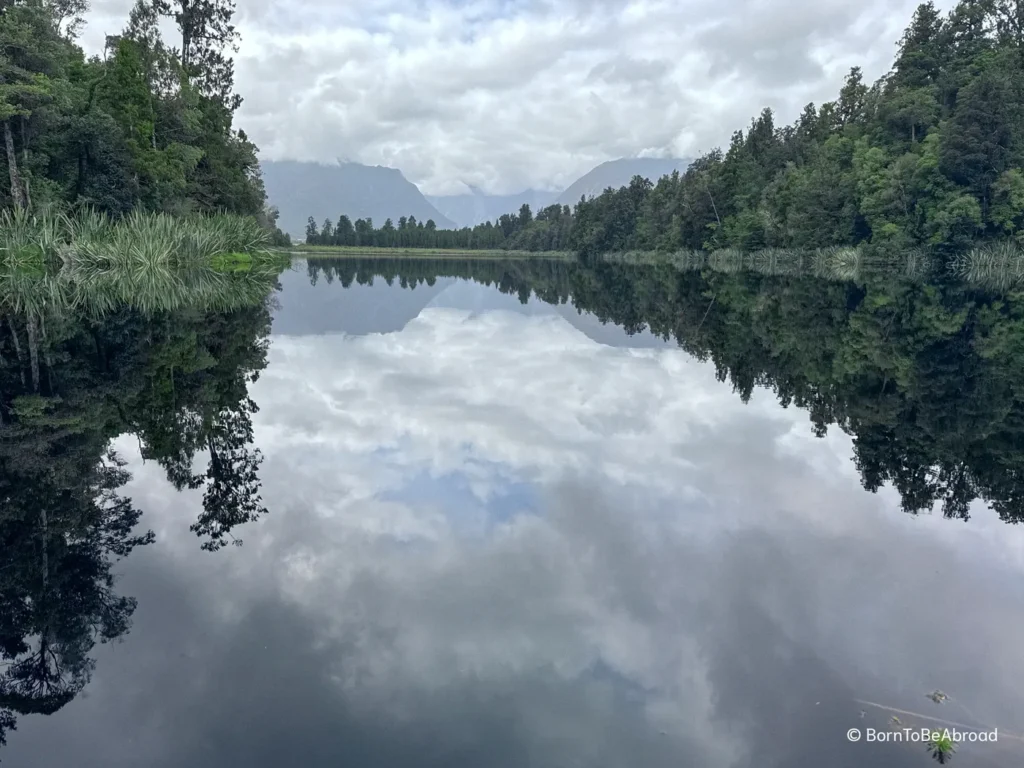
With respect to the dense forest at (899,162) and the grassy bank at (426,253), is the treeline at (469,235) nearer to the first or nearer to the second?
the grassy bank at (426,253)

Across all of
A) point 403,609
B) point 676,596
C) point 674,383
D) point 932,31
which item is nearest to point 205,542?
point 403,609

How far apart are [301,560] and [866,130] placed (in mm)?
70373

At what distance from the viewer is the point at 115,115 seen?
1289 inches

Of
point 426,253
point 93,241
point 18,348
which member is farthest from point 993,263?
point 426,253

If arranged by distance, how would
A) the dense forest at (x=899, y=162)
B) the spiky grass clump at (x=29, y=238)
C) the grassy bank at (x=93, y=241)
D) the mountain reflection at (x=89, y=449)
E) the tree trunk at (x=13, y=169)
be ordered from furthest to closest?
the dense forest at (x=899, y=162) → the tree trunk at (x=13, y=169) → the grassy bank at (x=93, y=241) → the spiky grass clump at (x=29, y=238) → the mountain reflection at (x=89, y=449)

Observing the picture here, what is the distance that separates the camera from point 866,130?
63.2 meters

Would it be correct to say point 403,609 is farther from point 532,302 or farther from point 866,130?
point 866,130

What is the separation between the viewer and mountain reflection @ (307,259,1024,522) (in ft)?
29.8

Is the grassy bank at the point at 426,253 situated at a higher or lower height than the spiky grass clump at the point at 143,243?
lower

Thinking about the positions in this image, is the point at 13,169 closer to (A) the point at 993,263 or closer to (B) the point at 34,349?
(B) the point at 34,349

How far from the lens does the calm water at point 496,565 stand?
13.7 feet

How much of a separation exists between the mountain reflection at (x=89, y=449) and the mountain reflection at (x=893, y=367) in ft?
26.3

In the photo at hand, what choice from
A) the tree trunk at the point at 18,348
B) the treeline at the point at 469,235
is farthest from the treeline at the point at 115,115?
the treeline at the point at 469,235

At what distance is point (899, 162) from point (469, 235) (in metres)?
134
